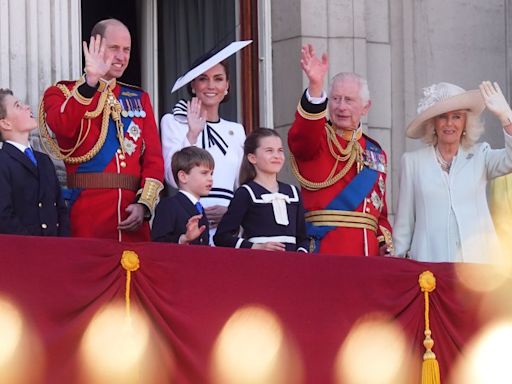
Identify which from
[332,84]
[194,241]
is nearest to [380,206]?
[332,84]

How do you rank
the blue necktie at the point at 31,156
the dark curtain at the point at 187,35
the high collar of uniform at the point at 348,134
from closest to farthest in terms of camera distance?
the blue necktie at the point at 31,156 → the high collar of uniform at the point at 348,134 → the dark curtain at the point at 187,35

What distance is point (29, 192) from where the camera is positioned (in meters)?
9.55

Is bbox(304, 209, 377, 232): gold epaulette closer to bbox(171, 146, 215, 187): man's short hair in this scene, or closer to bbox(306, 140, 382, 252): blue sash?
bbox(306, 140, 382, 252): blue sash

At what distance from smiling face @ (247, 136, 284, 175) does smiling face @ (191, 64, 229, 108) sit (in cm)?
63

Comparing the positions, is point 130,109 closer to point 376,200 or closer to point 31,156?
point 31,156

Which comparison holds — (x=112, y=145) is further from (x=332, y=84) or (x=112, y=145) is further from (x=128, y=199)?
(x=332, y=84)

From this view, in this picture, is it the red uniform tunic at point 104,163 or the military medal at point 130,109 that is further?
the military medal at point 130,109

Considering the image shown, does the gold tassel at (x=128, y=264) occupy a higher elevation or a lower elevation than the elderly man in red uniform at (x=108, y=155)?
lower

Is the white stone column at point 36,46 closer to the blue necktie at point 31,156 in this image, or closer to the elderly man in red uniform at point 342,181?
the blue necktie at point 31,156

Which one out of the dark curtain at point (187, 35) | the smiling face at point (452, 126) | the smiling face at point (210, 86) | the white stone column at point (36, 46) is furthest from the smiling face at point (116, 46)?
the dark curtain at point (187, 35)

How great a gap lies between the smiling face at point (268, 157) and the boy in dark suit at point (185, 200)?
270 mm

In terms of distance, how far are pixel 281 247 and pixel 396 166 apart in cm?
297

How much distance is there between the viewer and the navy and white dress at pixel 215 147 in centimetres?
1067

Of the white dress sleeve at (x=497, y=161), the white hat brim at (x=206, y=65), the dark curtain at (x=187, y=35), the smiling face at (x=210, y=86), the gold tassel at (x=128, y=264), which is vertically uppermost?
the dark curtain at (x=187, y=35)
